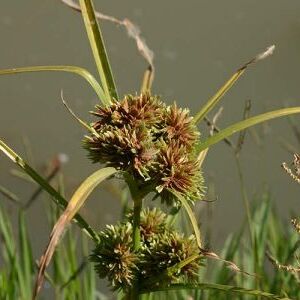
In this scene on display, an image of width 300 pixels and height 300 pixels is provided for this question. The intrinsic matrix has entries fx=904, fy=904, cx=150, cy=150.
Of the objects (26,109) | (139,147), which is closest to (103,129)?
(139,147)

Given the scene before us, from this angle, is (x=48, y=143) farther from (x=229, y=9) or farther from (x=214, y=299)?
(x=214, y=299)

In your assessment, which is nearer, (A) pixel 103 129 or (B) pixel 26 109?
(A) pixel 103 129

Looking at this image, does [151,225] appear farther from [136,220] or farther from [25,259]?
[25,259]

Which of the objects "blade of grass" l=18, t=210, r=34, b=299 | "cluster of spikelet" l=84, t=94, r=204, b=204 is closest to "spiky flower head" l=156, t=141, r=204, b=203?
"cluster of spikelet" l=84, t=94, r=204, b=204

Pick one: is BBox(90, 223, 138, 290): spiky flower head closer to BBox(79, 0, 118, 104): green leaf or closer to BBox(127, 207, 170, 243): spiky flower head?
BBox(127, 207, 170, 243): spiky flower head

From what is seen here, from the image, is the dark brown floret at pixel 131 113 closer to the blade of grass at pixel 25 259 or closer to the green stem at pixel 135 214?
the green stem at pixel 135 214

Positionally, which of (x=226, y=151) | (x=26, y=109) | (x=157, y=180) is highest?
(x=26, y=109)
